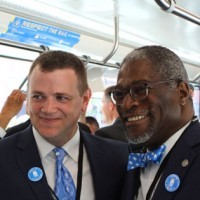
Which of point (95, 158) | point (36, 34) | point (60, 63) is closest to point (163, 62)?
point (60, 63)

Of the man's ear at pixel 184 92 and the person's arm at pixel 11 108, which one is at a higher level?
the person's arm at pixel 11 108

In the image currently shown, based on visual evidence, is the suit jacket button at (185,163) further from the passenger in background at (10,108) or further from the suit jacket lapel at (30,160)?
the passenger in background at (10,108)

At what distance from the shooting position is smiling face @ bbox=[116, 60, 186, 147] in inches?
61.2

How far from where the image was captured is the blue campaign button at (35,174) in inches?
65.7

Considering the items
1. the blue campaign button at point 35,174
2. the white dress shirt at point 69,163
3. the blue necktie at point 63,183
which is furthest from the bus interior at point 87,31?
the blue campaign button at point 35,174

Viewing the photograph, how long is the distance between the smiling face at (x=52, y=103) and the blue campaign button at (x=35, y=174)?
0.60ft

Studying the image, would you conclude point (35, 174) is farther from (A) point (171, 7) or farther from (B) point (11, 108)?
(A) point (171, 7)

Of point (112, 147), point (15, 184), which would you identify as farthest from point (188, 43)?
point (15, 184)

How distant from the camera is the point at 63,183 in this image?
1.72 meters

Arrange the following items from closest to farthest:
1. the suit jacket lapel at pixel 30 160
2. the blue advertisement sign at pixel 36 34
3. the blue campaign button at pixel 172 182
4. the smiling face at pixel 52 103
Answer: the blue campaign button at pixel 172 182 → the suit jacket lapel at pixel 30 160 → the smiling face at pixel 52 103 → the blue advertisement sign at pixel 36 34

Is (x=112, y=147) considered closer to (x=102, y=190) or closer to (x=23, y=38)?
(x=102, y=190)

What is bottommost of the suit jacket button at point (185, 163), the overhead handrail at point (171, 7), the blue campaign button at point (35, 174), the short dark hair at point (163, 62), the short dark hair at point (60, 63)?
the suit jacket button at point (185, 163)

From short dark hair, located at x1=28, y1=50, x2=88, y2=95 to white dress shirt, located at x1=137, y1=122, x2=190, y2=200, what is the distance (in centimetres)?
57

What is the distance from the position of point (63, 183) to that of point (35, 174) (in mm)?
149
